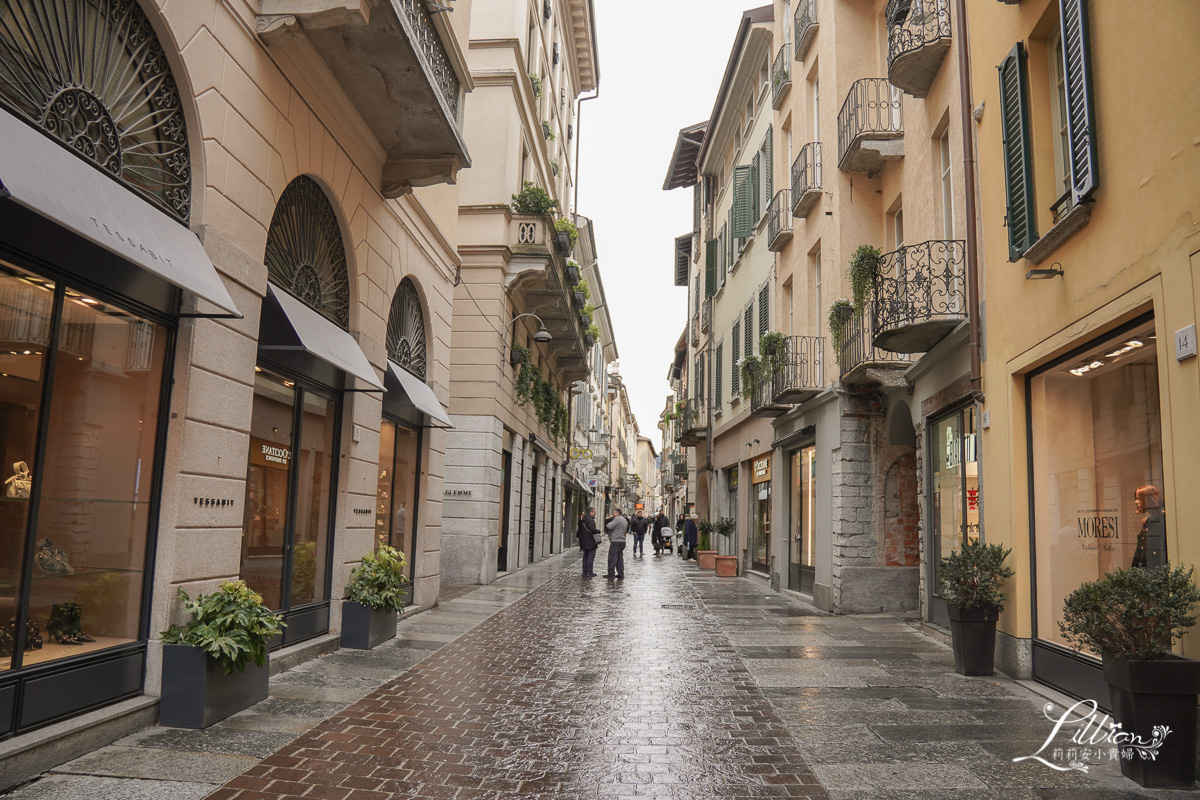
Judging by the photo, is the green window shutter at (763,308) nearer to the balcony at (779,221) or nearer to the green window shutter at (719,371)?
the balcony at (779,221)

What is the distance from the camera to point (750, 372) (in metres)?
18.5

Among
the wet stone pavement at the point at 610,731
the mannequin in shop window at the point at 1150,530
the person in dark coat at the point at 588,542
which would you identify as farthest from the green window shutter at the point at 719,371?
the mannequin in shop window at the point at 1150,530

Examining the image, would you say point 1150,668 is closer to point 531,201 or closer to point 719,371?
point 531,201

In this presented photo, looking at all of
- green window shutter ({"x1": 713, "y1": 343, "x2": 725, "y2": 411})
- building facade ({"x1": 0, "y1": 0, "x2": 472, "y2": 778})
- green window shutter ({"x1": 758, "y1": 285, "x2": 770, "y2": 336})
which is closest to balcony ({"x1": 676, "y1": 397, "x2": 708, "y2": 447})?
green window shutter ({"x1": 713, "y1": 343, "x2": 725, "y2": 411})

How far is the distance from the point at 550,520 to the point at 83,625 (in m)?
24.4

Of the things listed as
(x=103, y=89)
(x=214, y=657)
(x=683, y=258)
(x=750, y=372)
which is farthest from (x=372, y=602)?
(x=683, y=258)

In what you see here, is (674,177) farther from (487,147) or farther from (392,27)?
(392,27)

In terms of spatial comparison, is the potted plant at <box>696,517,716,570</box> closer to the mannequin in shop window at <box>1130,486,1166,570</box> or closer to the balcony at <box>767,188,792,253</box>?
the balcony at <box>767,188,792,253</box>

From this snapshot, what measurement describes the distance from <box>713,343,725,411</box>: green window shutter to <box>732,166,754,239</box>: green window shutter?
4135 millimetres

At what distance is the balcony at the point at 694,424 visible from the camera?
95.9 ft

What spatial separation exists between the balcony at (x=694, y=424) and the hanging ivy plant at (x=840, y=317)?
48.0ft

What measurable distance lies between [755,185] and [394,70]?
14.9m

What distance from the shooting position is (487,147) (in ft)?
60.5

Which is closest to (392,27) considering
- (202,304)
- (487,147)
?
(202,304)
